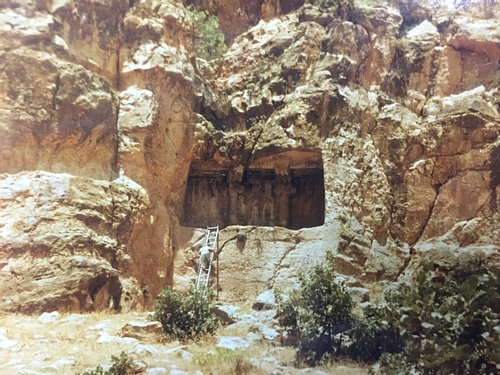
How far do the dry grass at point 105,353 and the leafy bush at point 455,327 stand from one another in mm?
985

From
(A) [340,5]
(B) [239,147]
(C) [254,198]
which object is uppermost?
(A) [340,5]

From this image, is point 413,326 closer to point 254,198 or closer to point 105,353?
point 105,353

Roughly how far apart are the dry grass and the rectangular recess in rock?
4.90 meters

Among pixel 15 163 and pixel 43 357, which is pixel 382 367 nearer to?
pixel 43 357

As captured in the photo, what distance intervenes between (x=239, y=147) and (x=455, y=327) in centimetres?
764

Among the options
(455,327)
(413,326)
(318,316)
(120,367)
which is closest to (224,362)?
(120,367)

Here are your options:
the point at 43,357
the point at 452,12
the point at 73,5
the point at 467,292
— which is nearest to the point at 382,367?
the point at 467,292

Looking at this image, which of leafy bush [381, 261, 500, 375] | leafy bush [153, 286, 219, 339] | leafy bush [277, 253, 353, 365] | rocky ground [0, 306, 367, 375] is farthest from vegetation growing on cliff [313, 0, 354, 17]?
leafy bush [381, 261, 500, 375]

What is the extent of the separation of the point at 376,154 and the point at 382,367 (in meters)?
6.36

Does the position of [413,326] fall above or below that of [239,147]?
below

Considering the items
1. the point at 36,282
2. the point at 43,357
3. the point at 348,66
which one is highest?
the point at 348,66

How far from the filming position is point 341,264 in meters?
9.18

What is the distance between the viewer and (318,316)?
5.88 metres

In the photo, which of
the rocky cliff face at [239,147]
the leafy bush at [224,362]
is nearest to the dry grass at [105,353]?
the leafy bush at [224,362]
